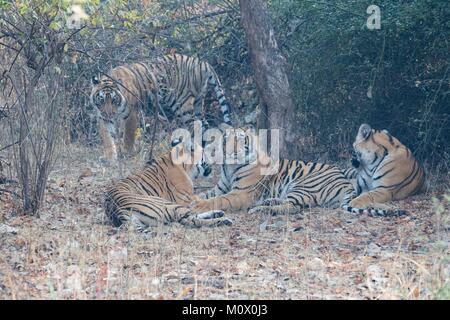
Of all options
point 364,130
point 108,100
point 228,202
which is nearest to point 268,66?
point 364,130

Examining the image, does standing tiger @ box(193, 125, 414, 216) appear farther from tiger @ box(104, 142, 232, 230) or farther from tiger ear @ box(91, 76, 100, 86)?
tiger ear @ box(91, 76, 100, 86)

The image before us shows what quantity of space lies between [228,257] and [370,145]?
3151 mm

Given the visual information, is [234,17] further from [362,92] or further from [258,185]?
[258,185]

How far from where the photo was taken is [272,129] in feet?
30.3

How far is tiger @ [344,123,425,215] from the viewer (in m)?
8.62

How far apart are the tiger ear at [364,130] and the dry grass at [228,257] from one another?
91 cm

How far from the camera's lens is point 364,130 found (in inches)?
355

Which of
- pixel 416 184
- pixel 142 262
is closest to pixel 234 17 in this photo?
pixel 416 184

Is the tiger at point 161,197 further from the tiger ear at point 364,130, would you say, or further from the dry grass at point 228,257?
the tiger ear at point 364,130

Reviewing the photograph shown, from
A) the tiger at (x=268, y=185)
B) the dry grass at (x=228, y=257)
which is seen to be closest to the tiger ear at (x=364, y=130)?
the tiger at (x=268, y=185)

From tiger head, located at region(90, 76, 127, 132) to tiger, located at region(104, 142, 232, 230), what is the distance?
2.59m

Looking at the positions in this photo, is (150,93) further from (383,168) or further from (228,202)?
(383,168)

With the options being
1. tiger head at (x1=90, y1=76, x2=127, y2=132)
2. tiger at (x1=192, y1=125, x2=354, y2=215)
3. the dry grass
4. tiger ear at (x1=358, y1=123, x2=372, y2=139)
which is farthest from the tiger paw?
tiger head at (x1=90, y1=76, x2=127, y2=132)

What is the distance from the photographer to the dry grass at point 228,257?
17.8 ft
